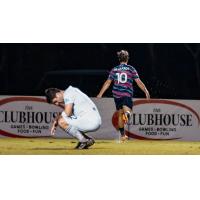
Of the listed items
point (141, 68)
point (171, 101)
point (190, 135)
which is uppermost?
point (141, 68)

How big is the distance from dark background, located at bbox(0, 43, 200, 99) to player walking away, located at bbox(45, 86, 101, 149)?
0.10 m

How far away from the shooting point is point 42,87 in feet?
21.4

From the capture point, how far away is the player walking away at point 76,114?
6531 millimetres

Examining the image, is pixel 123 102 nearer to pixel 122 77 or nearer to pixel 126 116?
pixel 126 116

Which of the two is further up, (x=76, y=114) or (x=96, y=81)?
(x=96, y=81)

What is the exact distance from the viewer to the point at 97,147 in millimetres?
6551

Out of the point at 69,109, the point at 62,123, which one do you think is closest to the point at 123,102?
the point at 69,109

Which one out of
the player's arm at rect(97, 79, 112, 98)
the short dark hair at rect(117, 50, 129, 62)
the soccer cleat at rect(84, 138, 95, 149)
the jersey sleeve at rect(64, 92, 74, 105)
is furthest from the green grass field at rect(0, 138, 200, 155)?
the short dark hair at rect(117, 50, 129, 62)

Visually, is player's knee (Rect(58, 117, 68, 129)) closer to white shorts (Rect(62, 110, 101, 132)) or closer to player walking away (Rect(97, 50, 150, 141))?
white shorts (Rect(62, 110, 101, 132))

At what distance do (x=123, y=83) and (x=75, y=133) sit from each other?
3.09 ft

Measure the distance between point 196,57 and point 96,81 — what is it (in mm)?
1401

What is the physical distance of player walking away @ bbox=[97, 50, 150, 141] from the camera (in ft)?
Answer: 21.4
